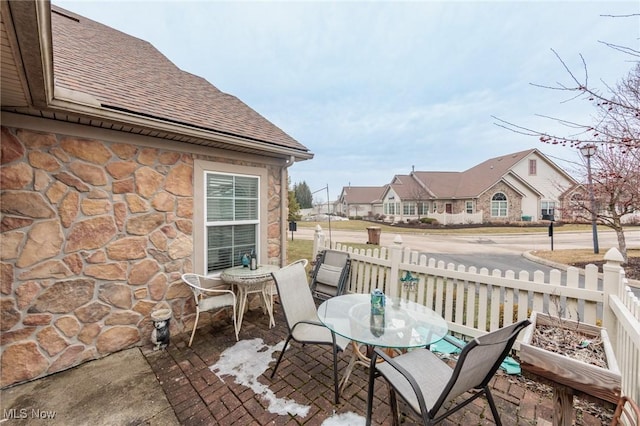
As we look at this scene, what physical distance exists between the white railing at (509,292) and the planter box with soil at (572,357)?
17 cm

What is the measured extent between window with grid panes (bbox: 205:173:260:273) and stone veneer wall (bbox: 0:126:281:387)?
12.8 inches

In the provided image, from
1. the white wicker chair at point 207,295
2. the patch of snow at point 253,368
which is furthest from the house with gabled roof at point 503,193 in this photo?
the patch of snow at point 253,368

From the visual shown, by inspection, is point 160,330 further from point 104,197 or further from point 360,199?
point 360,199

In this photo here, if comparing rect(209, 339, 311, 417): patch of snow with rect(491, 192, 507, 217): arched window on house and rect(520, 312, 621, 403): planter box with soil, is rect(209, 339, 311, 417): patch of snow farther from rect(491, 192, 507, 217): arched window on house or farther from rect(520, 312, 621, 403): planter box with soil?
rect(491, 192, 507, 217): arched window on house

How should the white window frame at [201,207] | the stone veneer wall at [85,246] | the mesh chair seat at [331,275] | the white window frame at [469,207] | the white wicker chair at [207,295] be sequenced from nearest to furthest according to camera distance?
the stone veneer wall at [85,246] < the white wicker chair at [207,295] < the white window frame at [201,207] < the mesh chair seat at [331,275] < the white window frame at [469,207]

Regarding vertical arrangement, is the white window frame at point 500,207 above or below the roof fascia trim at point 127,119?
below

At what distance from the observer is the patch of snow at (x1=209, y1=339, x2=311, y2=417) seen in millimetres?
2238

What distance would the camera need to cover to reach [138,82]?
154 inches

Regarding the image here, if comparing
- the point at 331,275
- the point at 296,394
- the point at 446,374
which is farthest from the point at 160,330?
the point at 446,374

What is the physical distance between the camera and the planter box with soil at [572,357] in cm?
148

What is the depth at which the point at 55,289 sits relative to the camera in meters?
2.73

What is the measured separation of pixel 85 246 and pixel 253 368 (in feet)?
7.94

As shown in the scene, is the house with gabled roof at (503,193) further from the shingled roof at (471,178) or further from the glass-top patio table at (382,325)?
the glass-top patio table at (382,325)

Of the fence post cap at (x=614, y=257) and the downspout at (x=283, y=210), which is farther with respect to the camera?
the downspout at (x=283, y=210)
